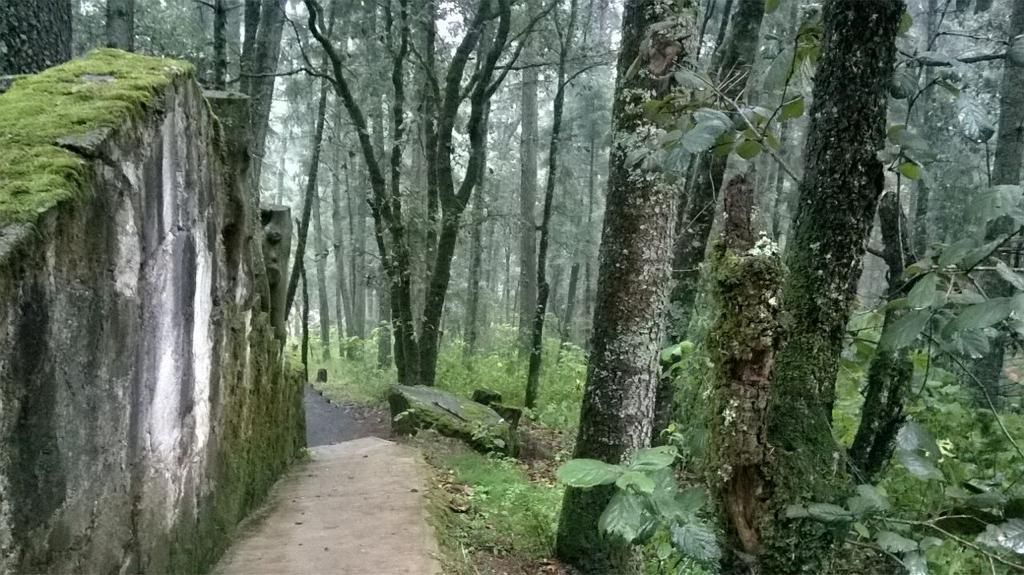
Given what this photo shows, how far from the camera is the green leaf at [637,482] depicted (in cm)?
195

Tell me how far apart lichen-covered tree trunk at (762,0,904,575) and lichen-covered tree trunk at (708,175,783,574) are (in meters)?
0.04

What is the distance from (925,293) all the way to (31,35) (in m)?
6.51

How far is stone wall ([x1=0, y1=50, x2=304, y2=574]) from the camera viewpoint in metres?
2.57

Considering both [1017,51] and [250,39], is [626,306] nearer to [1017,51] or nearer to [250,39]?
[1017,51]

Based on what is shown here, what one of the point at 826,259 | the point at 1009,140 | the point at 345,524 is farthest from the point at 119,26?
the point at 1009,140

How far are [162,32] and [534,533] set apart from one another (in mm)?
11370

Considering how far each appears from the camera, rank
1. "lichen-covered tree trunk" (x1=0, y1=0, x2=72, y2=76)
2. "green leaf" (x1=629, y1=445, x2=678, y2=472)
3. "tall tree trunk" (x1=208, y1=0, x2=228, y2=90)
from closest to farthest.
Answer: "green leaf" (x1=629, y1=445, x2=678, y2=472), "lichen-covered tree trunk" (x1=0, y1=0, x2=72, y2=76), "tall tree trunk" (x1=208, y1=0, x2=228, y2=90)

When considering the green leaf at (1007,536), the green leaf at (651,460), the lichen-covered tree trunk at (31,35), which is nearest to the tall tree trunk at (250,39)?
the lichen-covered tree trunk at (31,35)

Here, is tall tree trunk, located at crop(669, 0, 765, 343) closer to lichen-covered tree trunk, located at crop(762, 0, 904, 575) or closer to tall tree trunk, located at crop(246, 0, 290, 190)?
lichen-covered tree trunk, located at crop(762, 0, 904, 575)

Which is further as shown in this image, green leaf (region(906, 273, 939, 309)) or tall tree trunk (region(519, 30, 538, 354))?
tall tree trunk (region(519, 30, 538, 354))

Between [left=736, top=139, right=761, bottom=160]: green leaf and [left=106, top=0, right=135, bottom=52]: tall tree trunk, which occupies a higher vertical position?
[left=106, top=0, right=135, bottom=52]: tall tree trunk

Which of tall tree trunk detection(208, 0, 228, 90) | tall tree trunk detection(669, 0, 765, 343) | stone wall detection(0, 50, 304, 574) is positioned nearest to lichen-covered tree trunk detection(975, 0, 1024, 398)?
tall tree trunk detection(669, 0, 765, 343)

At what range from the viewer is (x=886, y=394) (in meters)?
3.70

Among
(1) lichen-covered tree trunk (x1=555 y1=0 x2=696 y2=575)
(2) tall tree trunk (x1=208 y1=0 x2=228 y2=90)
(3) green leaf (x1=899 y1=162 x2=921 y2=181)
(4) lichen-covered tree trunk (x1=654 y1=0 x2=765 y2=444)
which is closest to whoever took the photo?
(3) green leaf (x1=899 y1=162 x2=921 y2=181)
